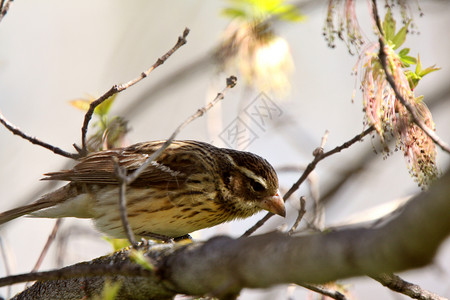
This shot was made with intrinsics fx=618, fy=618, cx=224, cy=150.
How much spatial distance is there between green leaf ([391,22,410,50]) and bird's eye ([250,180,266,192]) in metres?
2.26

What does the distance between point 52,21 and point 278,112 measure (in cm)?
700

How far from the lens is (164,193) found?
231 inches

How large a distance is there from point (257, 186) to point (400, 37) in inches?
93.1

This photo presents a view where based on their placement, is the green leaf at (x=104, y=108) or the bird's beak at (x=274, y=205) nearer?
the green leaf at (x=104, y=108)

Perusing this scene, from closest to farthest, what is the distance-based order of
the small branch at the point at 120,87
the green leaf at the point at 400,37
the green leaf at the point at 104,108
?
1. the green leaf at the point at 400,37
2. the small branch at the point at 120,87
3. the green leaf at the point at 104,108

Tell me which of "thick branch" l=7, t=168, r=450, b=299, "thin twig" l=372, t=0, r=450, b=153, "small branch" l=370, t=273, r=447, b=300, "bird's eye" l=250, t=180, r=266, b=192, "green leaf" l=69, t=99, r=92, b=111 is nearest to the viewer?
"thick branch" l=7, t=168, r=450, b=299

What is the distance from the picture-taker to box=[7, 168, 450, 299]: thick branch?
2.11 metres

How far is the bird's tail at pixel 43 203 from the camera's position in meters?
5.75

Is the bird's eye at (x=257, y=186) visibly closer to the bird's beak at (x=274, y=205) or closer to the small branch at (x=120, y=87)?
the bird's beak at (x=274, y=205)

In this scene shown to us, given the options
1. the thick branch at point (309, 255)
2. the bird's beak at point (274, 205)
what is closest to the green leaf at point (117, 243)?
the bird's beak at point (274, 205)

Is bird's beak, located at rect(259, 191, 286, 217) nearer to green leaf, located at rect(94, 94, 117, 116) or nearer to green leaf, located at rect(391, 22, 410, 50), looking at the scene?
green leaf, located at rect(94, 94, 117, 116)

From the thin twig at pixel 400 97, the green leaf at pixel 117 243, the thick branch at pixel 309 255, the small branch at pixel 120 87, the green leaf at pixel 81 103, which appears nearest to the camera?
the thick branch at pixel 309 255

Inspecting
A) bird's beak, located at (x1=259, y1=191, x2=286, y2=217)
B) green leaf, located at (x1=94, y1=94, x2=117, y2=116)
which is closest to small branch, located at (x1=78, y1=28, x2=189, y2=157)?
green leaf, located at (x1=94, y1=94, x2=117, y2=116)

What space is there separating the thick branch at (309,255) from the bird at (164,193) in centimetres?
212
